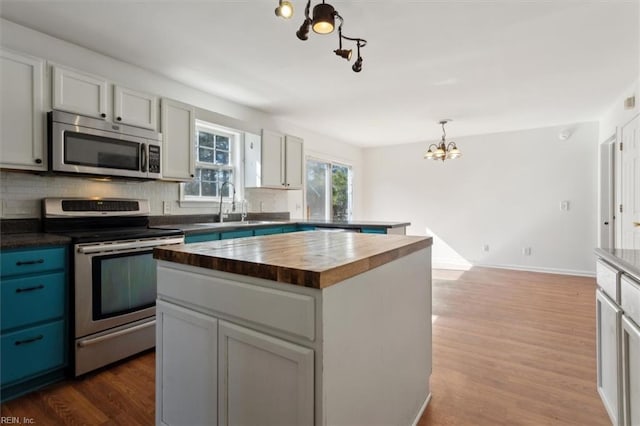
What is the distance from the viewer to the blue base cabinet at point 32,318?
72.2 inches

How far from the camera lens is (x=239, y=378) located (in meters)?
1.14

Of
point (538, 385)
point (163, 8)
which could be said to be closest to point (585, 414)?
point (538, 385)

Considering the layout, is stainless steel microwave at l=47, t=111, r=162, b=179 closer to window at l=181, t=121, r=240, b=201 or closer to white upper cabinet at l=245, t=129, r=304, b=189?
window at l=181, t=121, r=240, b=201

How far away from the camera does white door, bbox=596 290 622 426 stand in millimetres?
1454

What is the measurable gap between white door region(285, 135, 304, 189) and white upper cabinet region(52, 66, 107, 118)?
224 centimetres

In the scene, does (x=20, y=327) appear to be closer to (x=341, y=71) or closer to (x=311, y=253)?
(x=311, y=253)

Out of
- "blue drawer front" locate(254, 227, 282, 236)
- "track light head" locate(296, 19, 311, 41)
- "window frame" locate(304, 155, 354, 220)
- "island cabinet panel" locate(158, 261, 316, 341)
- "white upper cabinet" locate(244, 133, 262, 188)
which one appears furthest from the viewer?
"window frame" locate(304, 155, 354, 220)

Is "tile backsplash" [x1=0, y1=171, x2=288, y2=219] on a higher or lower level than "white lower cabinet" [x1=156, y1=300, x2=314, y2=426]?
higher

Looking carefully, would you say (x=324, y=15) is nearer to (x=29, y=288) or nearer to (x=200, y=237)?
(x=200, y=237)

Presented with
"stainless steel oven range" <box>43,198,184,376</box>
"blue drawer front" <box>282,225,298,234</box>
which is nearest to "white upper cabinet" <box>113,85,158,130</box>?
"stainless steel oven range" <box>43,198,184,376</box>

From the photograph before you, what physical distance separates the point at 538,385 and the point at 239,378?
6.26ft

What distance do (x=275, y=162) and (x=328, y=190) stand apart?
205 centimetres

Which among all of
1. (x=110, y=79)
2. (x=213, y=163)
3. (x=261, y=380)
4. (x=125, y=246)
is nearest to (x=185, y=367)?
(x=261, y=380)

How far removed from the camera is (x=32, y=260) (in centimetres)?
192
